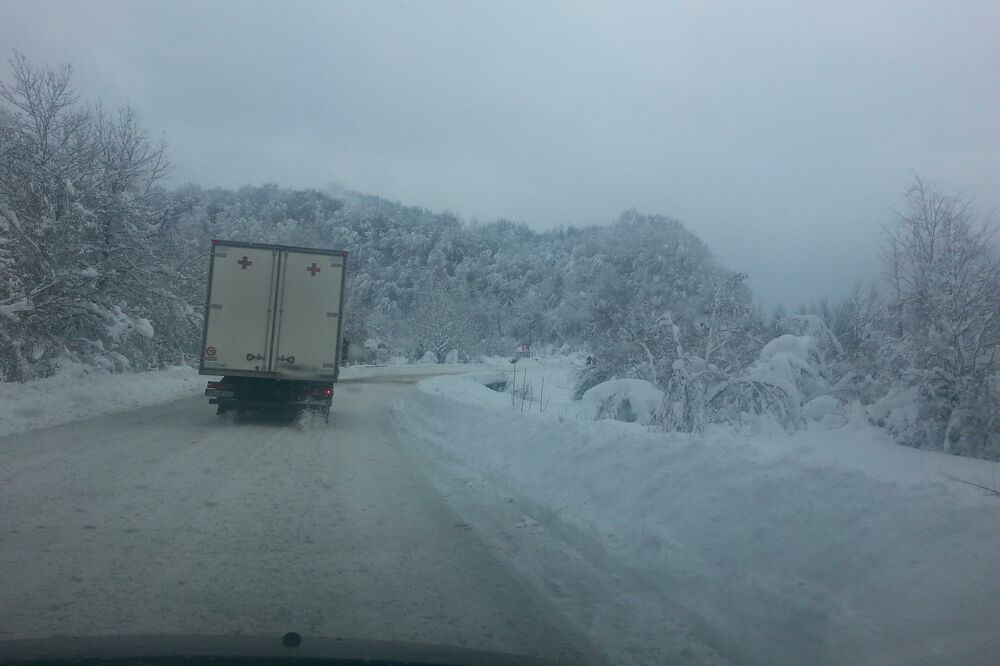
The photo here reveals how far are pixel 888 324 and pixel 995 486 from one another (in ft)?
29.2

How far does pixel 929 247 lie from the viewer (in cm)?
1397

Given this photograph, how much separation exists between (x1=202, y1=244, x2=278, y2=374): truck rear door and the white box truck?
2 centimetres

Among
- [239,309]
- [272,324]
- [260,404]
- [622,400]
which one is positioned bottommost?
[260,404]

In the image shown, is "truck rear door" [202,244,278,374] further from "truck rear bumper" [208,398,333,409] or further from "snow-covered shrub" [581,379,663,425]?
"snow-covered shrub" [581,379,663,425]

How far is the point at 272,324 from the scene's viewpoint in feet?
58.3

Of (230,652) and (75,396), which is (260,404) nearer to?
(75,396)

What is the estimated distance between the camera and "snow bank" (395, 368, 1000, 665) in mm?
4863

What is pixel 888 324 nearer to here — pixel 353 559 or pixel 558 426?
pixel 558 426

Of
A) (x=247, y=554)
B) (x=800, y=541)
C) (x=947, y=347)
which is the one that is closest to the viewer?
(x=800, y=541)

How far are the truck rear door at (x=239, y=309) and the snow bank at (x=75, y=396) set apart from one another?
337cm

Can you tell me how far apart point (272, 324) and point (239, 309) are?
816 mm

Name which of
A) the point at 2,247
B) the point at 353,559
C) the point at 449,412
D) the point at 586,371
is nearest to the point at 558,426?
the point at 353,559

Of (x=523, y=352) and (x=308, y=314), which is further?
(x=523, y=352)

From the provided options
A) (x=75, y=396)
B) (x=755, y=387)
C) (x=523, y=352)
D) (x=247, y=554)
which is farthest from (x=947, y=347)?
(x=523, y=352)
